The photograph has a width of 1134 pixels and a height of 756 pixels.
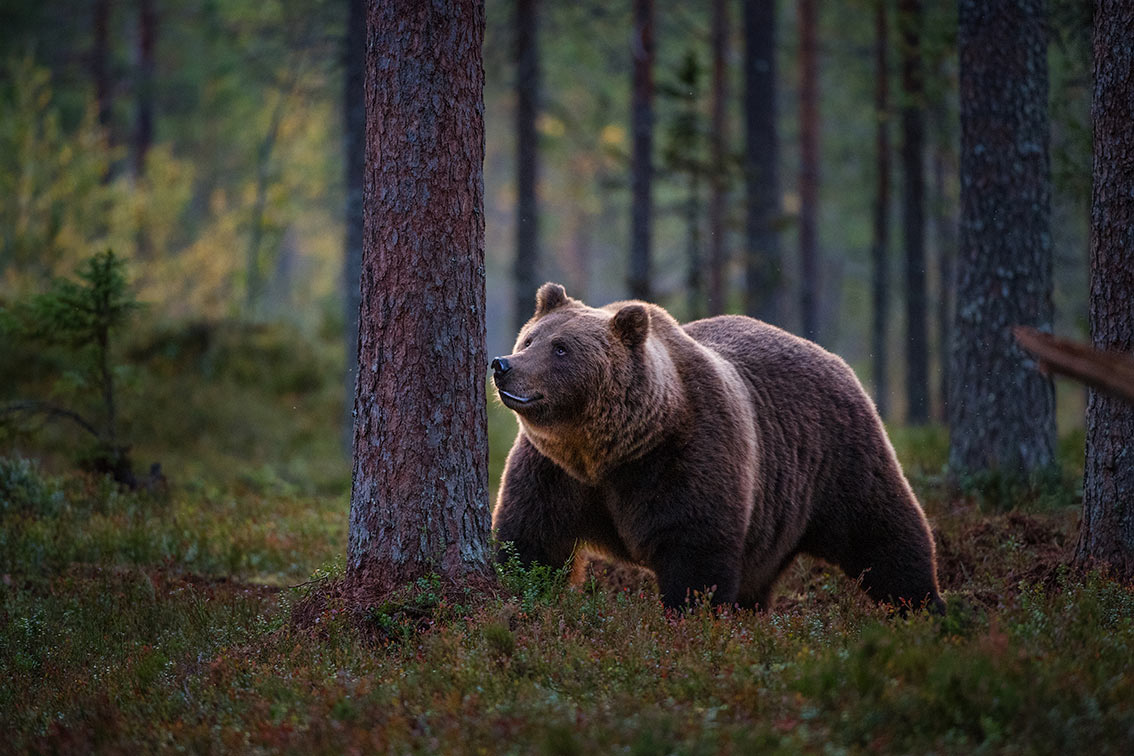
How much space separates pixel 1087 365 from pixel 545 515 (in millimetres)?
3386

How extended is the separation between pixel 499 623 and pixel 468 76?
3.14 meters

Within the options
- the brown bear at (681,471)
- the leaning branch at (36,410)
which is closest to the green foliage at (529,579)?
the brown bear at (681,471)

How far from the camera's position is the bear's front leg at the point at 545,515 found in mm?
Result: 6289

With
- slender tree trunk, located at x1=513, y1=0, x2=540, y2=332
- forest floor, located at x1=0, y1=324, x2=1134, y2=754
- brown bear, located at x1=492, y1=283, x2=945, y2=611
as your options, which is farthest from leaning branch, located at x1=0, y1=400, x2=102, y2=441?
slender tree trunk, located at x1=513, y1=0, x2=540, y2=332

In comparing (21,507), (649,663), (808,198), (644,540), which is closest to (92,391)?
(21,507)

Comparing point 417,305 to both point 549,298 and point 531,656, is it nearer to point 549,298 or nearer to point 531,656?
point 549,298

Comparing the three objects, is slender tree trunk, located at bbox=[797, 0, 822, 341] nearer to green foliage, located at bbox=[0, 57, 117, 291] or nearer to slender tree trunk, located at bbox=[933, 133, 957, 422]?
slender tree trunk, located at bbox=[933, 133, 957, 422]

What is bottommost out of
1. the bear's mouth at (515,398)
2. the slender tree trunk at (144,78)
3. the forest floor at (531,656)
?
the forest floor at (531,656)

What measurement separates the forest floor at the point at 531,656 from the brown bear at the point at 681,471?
0.35m

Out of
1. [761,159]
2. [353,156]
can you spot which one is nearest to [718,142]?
[761,159]

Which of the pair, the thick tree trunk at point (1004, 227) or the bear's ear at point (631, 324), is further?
the thick tree trunk at point (1004, 227)

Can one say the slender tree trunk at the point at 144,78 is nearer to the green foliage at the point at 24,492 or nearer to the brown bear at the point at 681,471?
the green foliage at the point at 24,492

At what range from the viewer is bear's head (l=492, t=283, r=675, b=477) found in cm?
604

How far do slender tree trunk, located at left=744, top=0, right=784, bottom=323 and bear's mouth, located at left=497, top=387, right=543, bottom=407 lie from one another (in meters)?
12.3
